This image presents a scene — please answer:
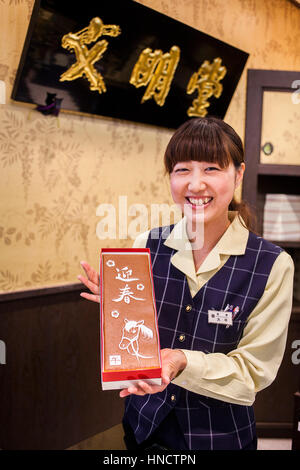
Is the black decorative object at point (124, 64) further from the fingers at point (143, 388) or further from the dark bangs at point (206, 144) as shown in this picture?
the fingers at point (143, 388)

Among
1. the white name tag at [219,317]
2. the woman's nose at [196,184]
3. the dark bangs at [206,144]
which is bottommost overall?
the white name tag at [219,317]

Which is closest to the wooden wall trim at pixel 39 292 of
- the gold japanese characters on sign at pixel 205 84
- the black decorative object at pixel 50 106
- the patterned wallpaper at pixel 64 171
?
the patterned wallpaper at pixel 64 171

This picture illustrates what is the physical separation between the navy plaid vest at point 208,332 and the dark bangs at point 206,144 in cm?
23

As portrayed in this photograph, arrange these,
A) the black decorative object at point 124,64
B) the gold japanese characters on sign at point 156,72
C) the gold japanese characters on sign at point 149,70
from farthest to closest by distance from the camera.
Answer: the gold japanese characters on sign at point 156,72 < the gold japanese characters on sign at point 149,70 < the black decorative object at point 124,64

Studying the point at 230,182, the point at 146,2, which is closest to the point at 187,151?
the point at 230,182

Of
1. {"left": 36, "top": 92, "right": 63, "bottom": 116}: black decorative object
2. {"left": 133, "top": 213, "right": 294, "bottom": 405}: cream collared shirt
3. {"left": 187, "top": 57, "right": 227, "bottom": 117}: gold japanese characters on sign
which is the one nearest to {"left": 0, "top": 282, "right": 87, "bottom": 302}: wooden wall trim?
{"left": 36, "top": 92, "right": 63, "bottom": 116}: black decorative object

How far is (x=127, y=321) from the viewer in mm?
877

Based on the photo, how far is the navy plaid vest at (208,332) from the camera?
101cm

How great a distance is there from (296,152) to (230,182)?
1915 millimetres

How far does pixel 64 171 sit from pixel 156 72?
721 millimetres

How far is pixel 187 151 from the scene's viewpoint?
1.00 metres

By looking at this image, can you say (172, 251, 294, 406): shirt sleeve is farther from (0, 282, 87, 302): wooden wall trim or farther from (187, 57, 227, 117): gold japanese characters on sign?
(187, 57, 227, 117): gold japanese characters on sign

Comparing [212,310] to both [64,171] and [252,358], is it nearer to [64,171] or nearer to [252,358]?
[252,358]

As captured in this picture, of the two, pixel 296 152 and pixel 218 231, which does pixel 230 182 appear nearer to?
pixel 218 231
